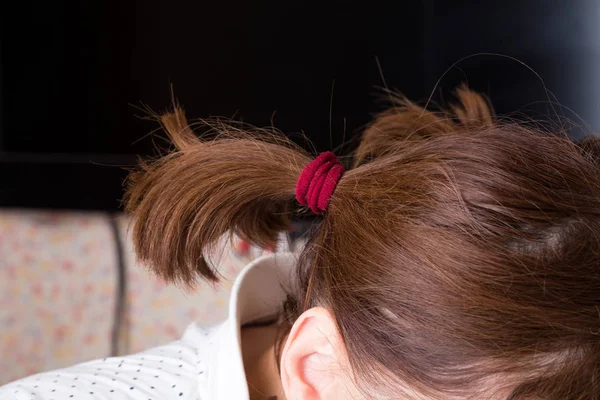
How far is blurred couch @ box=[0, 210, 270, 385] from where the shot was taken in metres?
1.15

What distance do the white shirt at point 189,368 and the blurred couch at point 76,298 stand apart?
0.37 meters

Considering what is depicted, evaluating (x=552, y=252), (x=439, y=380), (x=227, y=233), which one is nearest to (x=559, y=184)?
(x=552, y=252)

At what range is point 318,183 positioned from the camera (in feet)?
1.96

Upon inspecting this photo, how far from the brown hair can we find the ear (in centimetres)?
1

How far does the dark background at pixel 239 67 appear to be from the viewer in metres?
0.92

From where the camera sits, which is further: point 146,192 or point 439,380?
point 146,192

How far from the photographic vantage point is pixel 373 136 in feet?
2.48

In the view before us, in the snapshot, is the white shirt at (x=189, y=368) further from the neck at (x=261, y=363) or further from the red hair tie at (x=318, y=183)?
the red hair tie at (x=318, y=183)

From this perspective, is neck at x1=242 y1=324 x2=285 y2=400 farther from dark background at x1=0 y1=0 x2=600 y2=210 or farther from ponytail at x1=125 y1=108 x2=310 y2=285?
dark background at x1=0 y1=0 x2=600 y2=210

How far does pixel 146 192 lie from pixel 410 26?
1.55ft

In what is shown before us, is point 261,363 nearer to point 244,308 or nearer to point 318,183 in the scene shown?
point 244,308

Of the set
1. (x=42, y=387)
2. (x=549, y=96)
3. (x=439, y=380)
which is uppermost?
(x=549, y=96)

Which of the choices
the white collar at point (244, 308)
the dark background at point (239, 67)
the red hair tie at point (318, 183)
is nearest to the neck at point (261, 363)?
the white collar at point (244, 308)

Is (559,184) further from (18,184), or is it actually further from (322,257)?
(18,184)
